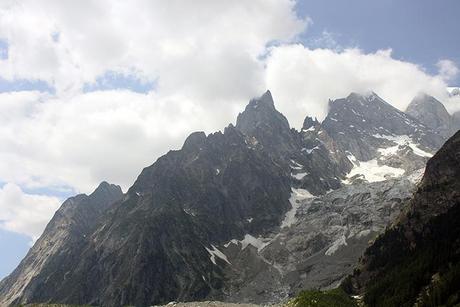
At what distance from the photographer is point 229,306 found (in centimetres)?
12794

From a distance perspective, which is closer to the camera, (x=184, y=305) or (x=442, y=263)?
(x=184, y=305)

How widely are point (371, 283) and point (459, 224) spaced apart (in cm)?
3695

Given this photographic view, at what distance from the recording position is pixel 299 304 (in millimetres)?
118750

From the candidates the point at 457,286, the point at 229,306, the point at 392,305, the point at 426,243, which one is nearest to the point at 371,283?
→ the point at 426,243

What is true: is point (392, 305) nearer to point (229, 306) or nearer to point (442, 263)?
point (442, 263)

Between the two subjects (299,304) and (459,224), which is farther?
(459,224)

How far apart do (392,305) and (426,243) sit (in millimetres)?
57869

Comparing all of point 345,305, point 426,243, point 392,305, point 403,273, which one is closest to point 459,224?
point 426,243

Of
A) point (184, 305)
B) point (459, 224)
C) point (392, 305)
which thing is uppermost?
point (459, 224)

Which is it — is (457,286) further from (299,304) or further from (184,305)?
(184,305)

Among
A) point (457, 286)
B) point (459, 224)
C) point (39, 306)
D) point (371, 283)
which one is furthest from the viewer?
Answer: point (371, 283)

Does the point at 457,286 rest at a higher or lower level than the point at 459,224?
lower

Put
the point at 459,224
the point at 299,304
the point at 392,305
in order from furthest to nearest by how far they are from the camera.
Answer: the point at 459,224 < the point at 392,305 < the point at 299,304

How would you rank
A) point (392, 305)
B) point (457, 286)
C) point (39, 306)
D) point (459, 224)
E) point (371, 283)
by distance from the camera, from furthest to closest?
point (371, 283) → point (459, 224) → point (39, 306) → point (392, 305) → point (457, 286)
